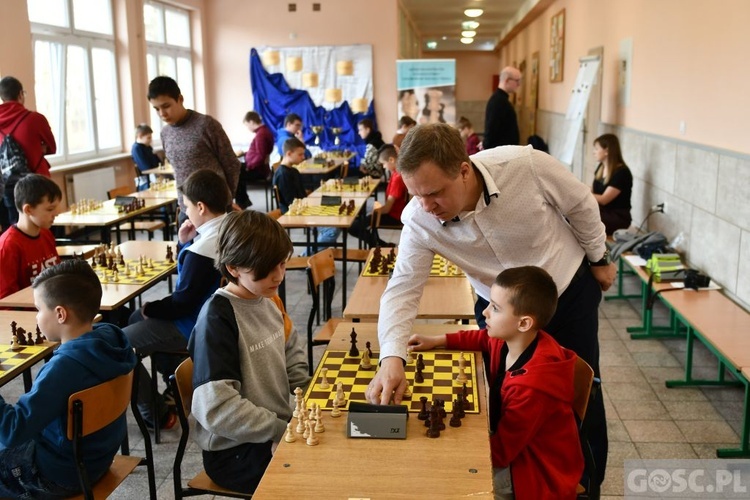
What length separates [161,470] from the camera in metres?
3.17

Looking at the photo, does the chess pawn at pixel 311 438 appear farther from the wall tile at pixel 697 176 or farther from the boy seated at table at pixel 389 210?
the boy seated at table at pixel 389 210

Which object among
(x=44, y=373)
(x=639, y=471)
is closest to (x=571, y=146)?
(x=639, y=471)

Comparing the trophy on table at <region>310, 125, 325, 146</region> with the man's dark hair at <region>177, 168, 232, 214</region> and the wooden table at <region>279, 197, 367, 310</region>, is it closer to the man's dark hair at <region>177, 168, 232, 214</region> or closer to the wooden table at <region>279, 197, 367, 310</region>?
the wooden table at <region>279, 197, 367, 310</region>

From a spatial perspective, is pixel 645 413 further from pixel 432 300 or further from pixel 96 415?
pixel 96 415

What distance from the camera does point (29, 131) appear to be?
6.05 m

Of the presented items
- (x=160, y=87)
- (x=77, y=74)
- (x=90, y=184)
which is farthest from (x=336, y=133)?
Answer: (x=160, y=87)

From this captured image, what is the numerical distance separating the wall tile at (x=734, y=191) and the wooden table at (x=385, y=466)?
3038mm

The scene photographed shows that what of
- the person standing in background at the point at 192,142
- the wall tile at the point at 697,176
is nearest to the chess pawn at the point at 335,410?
the person standing in background at the point at 192,142

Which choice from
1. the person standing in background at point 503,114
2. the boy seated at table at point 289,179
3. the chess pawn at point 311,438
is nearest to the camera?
the chess pawn at point 311,438

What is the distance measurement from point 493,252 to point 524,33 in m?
15.0

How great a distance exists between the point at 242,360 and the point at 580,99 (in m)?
7.32

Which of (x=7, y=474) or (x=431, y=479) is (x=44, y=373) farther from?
(x=431, y=479)

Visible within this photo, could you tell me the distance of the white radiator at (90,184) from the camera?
8328 mm

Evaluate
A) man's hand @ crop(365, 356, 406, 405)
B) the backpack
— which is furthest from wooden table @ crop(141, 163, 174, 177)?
man's hand @ crop(365, 356, 406, 405)
